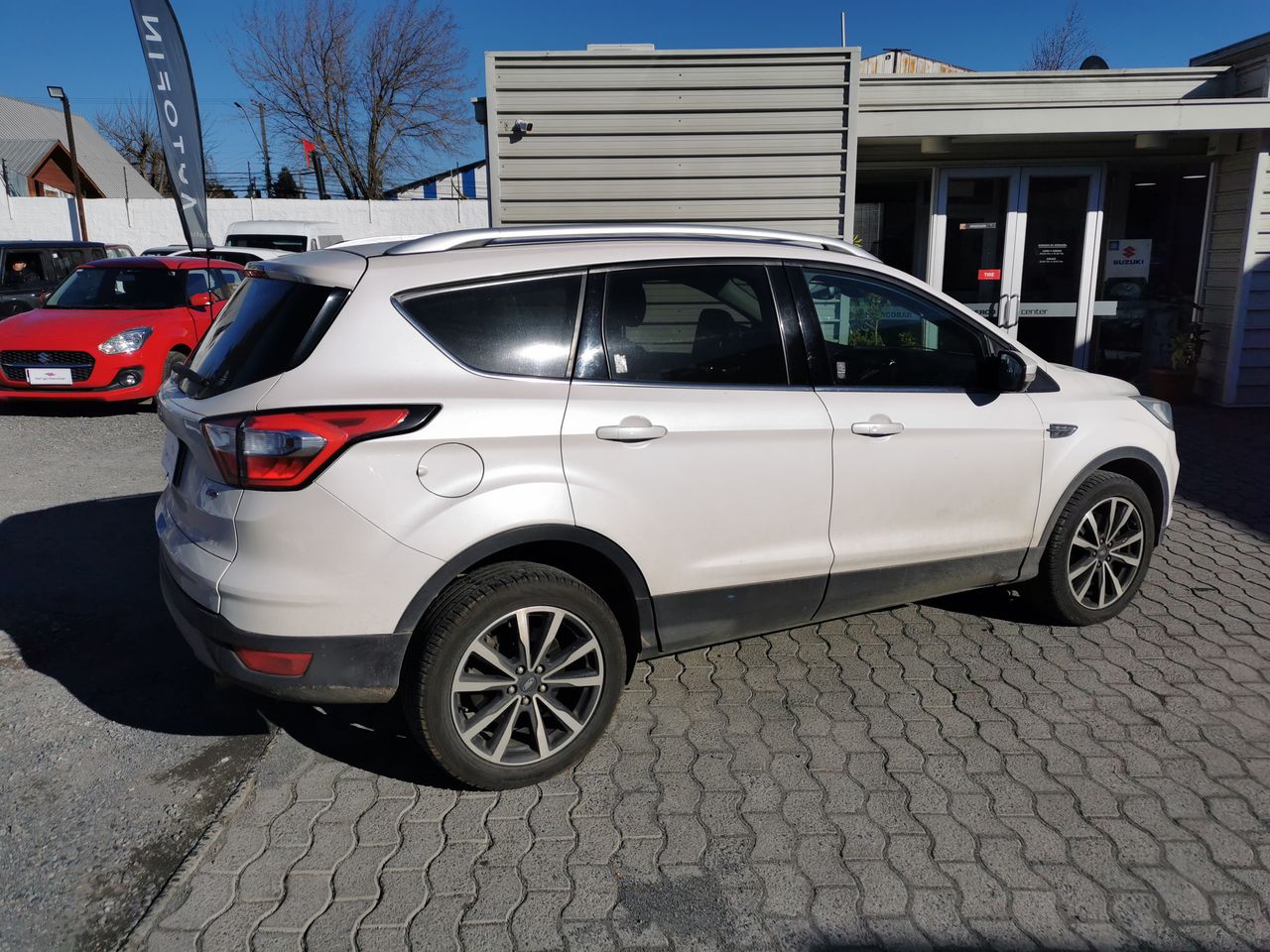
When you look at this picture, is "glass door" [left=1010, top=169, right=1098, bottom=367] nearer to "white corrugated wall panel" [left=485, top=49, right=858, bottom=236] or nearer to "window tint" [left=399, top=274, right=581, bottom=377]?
"white corrugated wall panel" [left=485, top=49, right=858, bottom=236]

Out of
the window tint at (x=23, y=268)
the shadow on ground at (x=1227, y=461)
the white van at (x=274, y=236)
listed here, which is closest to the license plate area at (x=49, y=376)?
the window tint at (x=23, y=268)

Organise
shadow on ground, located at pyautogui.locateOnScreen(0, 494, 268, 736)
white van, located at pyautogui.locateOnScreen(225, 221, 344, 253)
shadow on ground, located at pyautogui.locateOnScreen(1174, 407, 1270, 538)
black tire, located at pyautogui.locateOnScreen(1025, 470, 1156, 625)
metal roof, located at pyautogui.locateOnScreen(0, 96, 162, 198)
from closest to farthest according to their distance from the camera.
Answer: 1. shadow on ground, located at pyautogui.locateOnScreen(0, 494, 268, 736)
2. black tire, located at pyautogui.locateOnScreen(1025, 470, 1156, 625)
3. shadow on ground, located at pyautogui.locateOnScreen(1174, 407, 1270, 538)
4. white van, located at pyautogui.locateOnScreen(225, 221, 344, 253)
5. metal roof, located at pyautogui.locateOnScreen(0, 96, 162, 198)

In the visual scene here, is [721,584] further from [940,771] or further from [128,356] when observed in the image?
[128,356]

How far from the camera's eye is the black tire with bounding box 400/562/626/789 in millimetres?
3016

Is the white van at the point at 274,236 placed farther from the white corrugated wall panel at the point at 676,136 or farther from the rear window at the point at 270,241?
the white corrugated wall panel at the point at 676,136

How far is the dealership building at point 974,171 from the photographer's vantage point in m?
8.25

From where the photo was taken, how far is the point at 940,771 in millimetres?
3326

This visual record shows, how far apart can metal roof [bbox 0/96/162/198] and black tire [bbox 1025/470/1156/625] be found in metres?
43.2

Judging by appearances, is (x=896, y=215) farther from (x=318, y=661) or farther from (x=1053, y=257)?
(x=318, y=661)

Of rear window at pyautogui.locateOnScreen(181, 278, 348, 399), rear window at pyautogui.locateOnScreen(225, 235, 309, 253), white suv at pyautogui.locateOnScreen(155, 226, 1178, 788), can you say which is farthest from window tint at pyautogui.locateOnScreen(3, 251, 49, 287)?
rear window at pyautogui.locateOnScreen(181, 278, 348, 399)

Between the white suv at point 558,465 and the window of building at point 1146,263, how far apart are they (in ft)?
23.6

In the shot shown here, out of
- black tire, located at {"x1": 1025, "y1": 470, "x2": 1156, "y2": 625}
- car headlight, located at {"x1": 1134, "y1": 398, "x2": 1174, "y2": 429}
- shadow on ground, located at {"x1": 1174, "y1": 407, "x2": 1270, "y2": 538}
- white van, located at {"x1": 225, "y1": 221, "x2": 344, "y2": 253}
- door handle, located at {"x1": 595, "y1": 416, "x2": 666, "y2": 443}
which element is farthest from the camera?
white van, located at {"x1": 225, "y1": 221, "x2": 344, "y2": 253}

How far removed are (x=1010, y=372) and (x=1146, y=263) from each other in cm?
774

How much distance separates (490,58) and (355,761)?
256 inches
